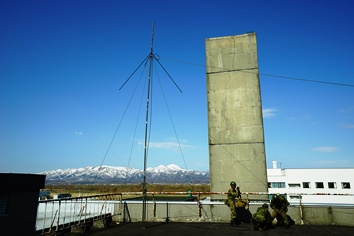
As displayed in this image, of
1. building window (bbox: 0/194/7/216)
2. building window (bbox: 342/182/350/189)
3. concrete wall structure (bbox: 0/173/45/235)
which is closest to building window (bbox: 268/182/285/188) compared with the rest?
building window (bbox: 342/182/350/189)

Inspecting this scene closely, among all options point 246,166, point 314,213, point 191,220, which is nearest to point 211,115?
point 246,166

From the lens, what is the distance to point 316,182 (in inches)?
1887

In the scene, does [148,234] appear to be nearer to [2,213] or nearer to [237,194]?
[237,194]

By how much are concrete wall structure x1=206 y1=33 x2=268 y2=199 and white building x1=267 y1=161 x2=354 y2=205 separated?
37.5 meters

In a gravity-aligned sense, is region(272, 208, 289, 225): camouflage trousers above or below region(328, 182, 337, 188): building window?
above

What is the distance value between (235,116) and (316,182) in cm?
4524

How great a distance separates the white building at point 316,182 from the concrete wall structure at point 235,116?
123ft

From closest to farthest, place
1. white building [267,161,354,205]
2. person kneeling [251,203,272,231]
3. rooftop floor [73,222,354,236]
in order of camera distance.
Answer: rooftop floor [73,222,354,236] < person kneeling [251,203,272,231] < white building [267,161,354,205]

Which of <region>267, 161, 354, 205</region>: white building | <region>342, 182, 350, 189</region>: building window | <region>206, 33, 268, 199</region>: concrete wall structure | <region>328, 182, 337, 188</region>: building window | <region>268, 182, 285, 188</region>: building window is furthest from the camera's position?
<region>268, 182, 285, 188</region>: building window

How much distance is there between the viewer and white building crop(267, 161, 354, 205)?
144 feet

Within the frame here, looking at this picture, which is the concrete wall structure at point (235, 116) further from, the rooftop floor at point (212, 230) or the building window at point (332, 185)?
the building window at point (332, 185)

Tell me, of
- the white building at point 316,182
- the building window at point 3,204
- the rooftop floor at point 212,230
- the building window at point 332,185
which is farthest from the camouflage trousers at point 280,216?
the building window at point 332,185

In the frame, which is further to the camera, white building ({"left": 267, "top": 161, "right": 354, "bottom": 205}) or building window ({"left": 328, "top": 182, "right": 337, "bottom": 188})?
building window ({"left": 328, "top": 182, "right": 337, "bottom": 188})

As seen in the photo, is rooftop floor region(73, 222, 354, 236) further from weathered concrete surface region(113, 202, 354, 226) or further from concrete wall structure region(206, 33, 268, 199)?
concrete wall structure region(206, 33, 268, 199)
